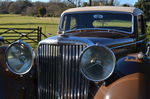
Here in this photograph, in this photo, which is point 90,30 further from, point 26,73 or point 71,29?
point 26,73

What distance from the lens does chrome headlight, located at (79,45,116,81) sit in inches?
146

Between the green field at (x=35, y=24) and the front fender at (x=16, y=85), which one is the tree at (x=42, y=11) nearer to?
the green field at (x=35, y=24)

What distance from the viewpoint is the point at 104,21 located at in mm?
5758

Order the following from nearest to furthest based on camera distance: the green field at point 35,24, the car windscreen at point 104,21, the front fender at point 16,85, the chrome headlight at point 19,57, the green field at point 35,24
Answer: the chrome headlight at point 19,57 < the front fender at point 16,85 < the car windscreen at point 104,21 < the green field at point 35,24 < the green field at point 35,24

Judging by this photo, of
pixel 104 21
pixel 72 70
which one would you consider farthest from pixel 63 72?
pixel 104 21

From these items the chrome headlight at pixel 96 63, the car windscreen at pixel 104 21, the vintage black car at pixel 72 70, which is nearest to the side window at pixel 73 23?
the car windscreen at pixel 104 21

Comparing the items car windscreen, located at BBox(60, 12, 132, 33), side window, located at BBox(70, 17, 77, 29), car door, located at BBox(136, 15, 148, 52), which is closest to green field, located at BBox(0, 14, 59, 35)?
car door, located at BBox(136, 15, 148, 52)

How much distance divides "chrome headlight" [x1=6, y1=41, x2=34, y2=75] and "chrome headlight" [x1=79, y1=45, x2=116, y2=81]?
2.69ft

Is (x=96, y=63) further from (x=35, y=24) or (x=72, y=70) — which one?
(x=35, y=24)

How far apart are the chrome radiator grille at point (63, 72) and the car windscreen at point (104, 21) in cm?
172

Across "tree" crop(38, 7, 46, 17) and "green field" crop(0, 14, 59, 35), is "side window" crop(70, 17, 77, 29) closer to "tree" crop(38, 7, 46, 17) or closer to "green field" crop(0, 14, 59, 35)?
"green field" crop(0, 14, 59, 35)

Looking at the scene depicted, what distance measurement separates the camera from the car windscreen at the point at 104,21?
5.61 metres

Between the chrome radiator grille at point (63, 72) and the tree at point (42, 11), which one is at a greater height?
the chrome radiator grille at point (63, 72)

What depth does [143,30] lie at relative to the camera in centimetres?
667
